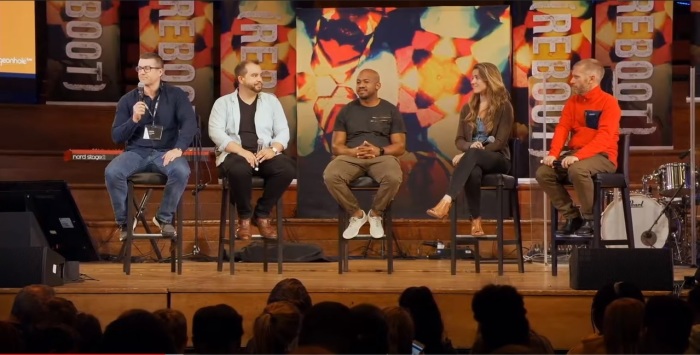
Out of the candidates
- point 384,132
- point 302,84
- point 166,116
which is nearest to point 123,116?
point 166,116

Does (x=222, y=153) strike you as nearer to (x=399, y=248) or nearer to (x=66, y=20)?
(x=399, y=248)

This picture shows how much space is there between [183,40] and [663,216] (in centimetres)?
426

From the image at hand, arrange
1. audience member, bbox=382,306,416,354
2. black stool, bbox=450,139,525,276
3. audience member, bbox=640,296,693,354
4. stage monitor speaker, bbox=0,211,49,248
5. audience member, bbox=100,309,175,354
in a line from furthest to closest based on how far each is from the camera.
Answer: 1. black stool, bbox=450,139,525,276
2. stage monitor speaker, bbox=0,211,49,248
3. audience member, bbox=382,306,416,354
4. audience member, bbox=640,296,693,354
5. audience member, bbox=100,309,175,354

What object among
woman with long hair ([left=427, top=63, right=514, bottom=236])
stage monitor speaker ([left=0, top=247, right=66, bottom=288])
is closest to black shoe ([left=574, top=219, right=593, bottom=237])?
woman with long hair ([left=427, top=63, right=514, bottom=236])

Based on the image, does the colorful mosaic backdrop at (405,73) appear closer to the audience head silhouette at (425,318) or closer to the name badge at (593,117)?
the name badge at (593,117)

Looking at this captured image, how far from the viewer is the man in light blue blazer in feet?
22.5

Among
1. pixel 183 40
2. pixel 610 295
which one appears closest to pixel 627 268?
pixel 610 295

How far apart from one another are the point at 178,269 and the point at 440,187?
3.01 meters

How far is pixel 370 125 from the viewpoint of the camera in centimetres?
718

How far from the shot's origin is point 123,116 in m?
6.98

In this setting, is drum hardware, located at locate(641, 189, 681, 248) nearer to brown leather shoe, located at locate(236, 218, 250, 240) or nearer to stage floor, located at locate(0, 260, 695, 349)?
stage floor, located at locate(0, 260, 695, 349)

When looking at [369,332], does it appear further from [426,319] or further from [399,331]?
[426,319]

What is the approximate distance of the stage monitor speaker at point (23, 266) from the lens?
5.73 m

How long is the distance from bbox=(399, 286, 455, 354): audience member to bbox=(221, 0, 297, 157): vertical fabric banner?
16.6 ft
